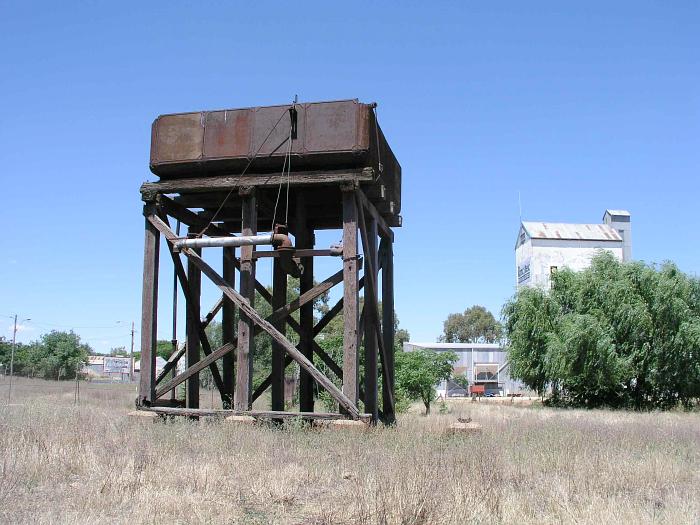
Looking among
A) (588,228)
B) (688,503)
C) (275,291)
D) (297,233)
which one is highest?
(588,228)

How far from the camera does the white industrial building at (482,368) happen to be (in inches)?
2571

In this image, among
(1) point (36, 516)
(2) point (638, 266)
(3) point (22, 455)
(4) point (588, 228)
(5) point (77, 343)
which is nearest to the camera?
(1) point (36, 516)

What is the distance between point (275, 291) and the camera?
13828 millimetres

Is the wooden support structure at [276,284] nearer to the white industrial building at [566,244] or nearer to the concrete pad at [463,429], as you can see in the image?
the concrete pad at [463,429]

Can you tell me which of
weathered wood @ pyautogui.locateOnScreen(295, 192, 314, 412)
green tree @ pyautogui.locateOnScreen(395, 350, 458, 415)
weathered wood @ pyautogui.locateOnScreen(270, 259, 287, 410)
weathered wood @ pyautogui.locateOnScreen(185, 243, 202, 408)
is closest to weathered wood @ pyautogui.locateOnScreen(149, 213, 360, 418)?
weathered wood @ pyautogui.locateOnScreen(270, 259, 287, 410)

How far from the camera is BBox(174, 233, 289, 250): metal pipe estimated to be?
1177cm

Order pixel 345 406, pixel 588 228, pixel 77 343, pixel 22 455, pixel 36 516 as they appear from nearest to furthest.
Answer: pixel 36 516 < pixel 22 455 < pixel 345 406 < pixel 588 228 < pixel 77 343

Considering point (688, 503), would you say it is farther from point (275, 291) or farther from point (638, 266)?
point (638, 266)

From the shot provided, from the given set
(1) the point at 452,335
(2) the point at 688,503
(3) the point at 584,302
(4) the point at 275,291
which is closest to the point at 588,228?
(3) the point at 584,302

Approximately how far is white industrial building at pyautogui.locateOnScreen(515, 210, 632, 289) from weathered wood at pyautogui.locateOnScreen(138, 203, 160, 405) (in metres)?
52.2

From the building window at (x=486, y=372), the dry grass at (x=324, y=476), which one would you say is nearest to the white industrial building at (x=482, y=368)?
the building window at (x=486, y=372)

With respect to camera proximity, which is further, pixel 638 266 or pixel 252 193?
pixel 638 266

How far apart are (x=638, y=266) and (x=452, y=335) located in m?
78.6

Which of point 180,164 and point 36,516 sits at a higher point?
point 180,164
